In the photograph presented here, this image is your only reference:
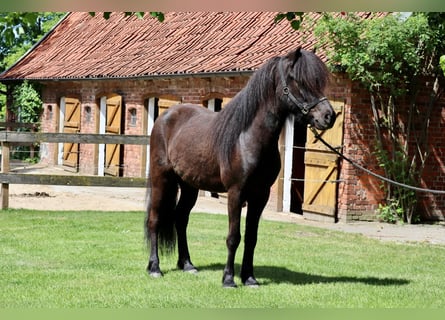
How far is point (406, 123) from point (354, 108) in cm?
119

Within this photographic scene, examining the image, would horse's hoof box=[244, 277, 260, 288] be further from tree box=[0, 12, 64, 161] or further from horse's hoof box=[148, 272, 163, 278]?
tree box=[0, 12, 64, 161]

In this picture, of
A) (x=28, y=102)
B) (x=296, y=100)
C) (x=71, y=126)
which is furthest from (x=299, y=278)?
(x=28, y=102)

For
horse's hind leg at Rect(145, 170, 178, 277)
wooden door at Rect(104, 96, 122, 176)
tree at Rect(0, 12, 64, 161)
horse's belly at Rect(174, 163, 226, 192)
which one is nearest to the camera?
tree at Rect(0, 12, 64, 161)

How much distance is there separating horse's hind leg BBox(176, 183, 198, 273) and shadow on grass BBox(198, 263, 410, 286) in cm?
23

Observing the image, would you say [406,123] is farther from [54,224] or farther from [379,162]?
[54,224]

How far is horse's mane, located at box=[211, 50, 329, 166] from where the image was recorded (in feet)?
22.2

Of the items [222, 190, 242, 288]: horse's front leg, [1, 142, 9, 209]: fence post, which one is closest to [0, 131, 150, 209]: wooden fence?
[1, 142, 9, 209]: fence post

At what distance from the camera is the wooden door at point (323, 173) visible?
14.2 meters

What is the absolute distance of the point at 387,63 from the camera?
45.3ft

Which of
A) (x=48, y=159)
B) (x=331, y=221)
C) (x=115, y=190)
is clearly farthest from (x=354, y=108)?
(x=48, y=159)

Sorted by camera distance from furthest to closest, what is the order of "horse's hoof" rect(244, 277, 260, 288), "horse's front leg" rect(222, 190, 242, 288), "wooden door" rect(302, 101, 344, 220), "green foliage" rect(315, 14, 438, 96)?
"wooden door" rect(302, 101, 344, 220)
"green foliage" rect(315, 14, 438, 96)
"horse's hoof" rect(244, 277, 260, 288)
"horse's front leg" rect(222, 190, 242, 288)

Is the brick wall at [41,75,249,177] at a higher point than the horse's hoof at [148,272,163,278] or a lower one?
higher

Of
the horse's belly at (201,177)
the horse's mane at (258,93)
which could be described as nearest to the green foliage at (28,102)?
the horse's belly at (201,177)

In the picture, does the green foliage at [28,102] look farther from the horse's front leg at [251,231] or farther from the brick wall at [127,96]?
the horse's front leg at [251,231]
